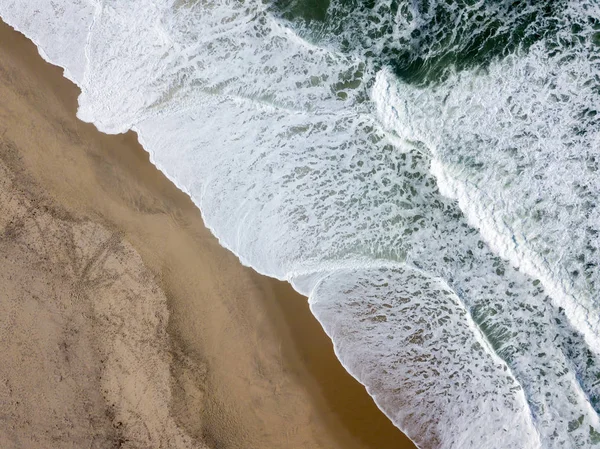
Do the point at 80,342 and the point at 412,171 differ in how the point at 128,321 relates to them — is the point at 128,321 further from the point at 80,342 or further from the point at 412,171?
the point at 412,171

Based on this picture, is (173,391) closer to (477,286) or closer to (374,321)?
(374,321)

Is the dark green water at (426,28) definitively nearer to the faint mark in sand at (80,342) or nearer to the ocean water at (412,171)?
the ocean water at (412,171)

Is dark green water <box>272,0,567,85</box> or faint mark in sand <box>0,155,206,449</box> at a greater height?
dark green water <box>272,0,567,85</box>

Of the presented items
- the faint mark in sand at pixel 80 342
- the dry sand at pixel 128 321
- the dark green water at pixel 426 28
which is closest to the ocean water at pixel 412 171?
the dark green water at pixel 426 28

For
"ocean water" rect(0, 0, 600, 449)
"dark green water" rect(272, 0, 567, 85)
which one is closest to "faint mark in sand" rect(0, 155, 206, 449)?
"ocean water" rect(0, 0, 600, 449)

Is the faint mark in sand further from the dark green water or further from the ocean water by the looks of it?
the dark green water
